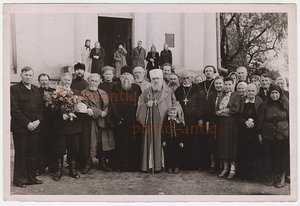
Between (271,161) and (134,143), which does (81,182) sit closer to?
(134,143)

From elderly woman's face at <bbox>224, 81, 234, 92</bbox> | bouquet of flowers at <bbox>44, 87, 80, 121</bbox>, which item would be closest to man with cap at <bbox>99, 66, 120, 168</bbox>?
bouquet of flowers at <bbox>44, 87, 80, 121</bbox>

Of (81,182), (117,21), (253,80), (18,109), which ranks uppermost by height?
(117,21)

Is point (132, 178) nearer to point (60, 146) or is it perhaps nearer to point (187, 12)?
point (60, 146)

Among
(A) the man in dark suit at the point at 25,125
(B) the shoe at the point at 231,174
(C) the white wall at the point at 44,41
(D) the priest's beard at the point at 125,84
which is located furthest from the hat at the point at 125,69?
(B) the shoe at the point at 231,174

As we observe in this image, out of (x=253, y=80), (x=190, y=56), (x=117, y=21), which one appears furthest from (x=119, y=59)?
(x=253, y=80)

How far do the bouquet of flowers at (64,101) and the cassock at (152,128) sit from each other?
86cm

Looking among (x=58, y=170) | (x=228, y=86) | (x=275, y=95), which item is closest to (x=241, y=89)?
(x=228, y=86)

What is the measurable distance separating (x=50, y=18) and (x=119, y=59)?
1.09 metres

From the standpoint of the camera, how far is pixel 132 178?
5668 millimetres

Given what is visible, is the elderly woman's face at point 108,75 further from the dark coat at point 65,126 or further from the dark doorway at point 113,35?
the dark coat at point 65,126

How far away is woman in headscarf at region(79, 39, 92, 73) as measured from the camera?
18.7ft

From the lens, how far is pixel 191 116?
5695 millimetres

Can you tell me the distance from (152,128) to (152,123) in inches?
2.6

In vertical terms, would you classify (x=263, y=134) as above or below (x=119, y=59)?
below
